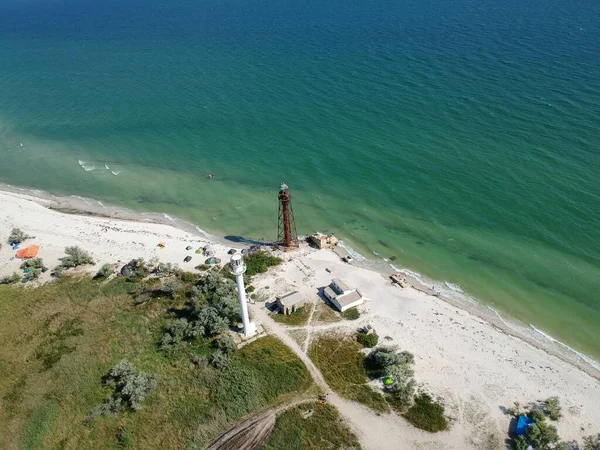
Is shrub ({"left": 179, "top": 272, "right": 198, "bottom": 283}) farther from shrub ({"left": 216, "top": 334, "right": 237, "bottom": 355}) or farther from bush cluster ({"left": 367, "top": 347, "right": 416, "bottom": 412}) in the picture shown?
bush cluster ({"left": 367, "top": 347, "right": 416, "bottom": 412})

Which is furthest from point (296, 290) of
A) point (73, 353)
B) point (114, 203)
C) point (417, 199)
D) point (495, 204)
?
point (114, 203)

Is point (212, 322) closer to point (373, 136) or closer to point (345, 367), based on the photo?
point (345, 367)

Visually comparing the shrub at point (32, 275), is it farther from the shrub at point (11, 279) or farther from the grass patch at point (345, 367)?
the grass patch at point (345, 367)

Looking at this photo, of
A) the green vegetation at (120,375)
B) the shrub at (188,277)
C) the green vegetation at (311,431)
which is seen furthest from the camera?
the shrub at (188,277)

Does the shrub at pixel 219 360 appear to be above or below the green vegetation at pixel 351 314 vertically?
below

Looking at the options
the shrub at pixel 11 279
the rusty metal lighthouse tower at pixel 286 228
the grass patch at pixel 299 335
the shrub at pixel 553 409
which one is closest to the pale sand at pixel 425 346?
the grass patch at pixel 299 335

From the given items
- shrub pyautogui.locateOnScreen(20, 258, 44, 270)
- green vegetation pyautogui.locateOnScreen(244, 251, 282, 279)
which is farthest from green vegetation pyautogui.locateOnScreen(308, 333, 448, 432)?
shrub pyautogui.locateOnScreen(20, 258, 44, 270)
